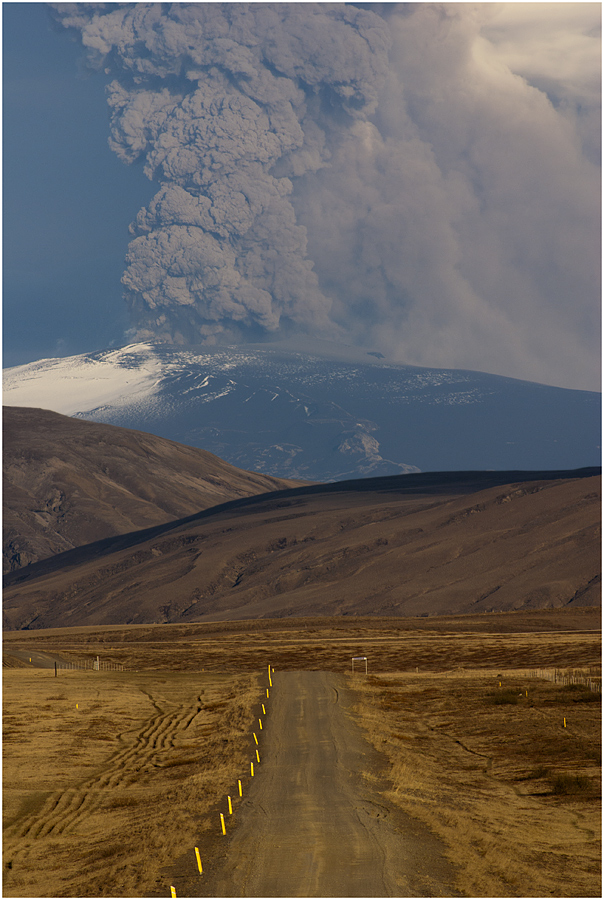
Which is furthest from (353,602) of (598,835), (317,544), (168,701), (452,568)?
(598,835)

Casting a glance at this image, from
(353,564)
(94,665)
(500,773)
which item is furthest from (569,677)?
(353,564)

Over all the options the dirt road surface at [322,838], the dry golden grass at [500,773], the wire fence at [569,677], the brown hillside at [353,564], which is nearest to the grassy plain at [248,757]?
the dry golden grass at [500,773]

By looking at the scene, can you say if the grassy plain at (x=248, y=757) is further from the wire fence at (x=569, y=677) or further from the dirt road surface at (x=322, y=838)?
the wire fence at (x=569, y=677)

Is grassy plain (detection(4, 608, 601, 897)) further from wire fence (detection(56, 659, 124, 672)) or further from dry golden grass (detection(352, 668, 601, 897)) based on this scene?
wire fence (detection(56, 659, 124, 672))

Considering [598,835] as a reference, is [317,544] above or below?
above

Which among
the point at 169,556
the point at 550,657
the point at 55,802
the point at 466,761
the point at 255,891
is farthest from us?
the point at 169,556

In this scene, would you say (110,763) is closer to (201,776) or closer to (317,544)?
(201,776)

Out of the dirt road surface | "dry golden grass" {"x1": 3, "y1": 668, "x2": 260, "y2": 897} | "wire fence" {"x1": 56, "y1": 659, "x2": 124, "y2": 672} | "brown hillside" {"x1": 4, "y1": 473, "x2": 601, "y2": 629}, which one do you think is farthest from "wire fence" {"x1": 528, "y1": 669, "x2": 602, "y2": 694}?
"brown hillside" {"x1": 4, "y1": 473, "x2": 601, "y2": 629}
